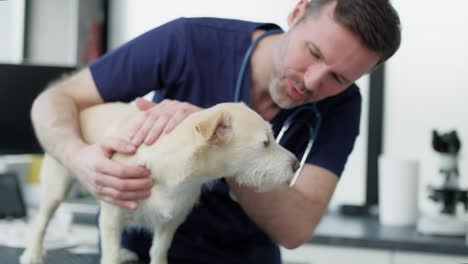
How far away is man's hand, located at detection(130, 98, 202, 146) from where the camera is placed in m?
1.11

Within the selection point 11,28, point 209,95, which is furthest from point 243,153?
point 11,28

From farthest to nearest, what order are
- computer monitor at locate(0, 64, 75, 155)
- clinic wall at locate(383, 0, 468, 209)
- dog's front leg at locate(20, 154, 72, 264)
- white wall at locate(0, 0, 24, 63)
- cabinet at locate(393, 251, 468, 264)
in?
white wall at locate(0, 0, 24, 63), clinic wall at locate(383, 0, 468, 209), computer monitor at locate(0, 64, 75, 155), cabinet at locate(393, 251, 468, 264), dog's front leg at locate(20, 154, 72, 264)

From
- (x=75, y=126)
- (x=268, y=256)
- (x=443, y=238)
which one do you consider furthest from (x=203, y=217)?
(x=443, y=238)

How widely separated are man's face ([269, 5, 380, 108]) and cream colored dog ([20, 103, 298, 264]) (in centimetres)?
18

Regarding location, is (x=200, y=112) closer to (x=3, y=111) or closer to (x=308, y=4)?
(x=308, y=4)

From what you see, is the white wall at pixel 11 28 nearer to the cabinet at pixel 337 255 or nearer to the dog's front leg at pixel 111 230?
the cabinet at pixel 337 255

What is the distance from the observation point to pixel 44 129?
4.18 ft

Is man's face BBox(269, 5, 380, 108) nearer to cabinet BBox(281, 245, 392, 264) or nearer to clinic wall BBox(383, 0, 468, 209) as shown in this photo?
cabinet BBox(281, 245, 392, 264)

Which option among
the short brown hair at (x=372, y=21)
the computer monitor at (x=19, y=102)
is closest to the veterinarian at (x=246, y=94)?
the short brown hair at (x=372, y=21)

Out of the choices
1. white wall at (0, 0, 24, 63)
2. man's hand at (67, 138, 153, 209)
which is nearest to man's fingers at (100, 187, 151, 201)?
man's hand at (67, 138, 153, 209)

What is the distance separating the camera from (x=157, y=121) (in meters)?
1.11

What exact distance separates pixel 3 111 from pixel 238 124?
1.46 m

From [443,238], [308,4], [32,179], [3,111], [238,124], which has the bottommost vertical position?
[32,179]

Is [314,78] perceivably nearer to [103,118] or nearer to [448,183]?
[103,118]
